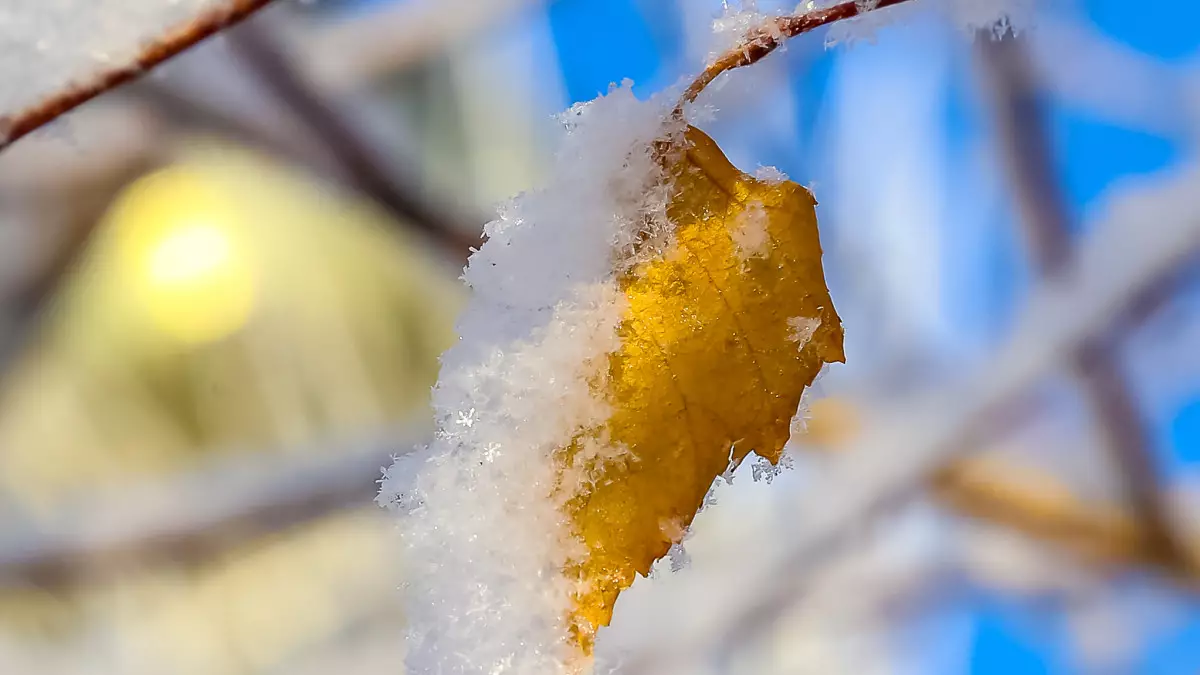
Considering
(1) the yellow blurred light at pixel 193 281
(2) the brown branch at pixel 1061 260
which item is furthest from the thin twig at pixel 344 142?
(2) the brown branch at pixel 1061 260

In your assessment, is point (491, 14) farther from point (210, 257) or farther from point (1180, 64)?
point (1180, 64)

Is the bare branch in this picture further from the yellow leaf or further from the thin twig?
the yellow leaf

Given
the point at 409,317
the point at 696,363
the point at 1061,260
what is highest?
the point at 409,317

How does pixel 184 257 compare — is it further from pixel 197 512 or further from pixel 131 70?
pixel 131 70

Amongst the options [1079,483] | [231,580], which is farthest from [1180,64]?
[231,580]

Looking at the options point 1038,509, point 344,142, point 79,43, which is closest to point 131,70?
point 79,43

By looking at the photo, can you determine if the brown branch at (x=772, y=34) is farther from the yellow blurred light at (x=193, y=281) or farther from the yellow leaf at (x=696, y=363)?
the yellow blurred light at (x=193, y=281)
